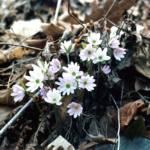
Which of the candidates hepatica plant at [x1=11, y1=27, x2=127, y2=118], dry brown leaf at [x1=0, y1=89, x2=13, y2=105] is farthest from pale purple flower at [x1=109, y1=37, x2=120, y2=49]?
dry brown leaf at [x1=0, y1=89, x2=13, y2=105]

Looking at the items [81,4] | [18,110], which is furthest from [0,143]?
[81,4]

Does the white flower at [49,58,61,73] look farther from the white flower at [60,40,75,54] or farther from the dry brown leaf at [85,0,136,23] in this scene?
the dry brown leaf at [85,0,136,23]

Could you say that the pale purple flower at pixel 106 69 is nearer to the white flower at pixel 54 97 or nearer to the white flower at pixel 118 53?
the white flower at pixel 118 53

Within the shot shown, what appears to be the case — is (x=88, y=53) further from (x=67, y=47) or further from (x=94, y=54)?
(x=67, y=47)

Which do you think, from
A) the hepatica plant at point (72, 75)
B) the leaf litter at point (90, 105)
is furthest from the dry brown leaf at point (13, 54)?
the hepatica plant at point (72, 75)

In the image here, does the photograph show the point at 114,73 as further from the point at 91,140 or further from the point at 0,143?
the point at 0,143

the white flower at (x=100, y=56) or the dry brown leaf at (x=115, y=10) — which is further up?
the dry brown leaf at (x=115, y=10)
